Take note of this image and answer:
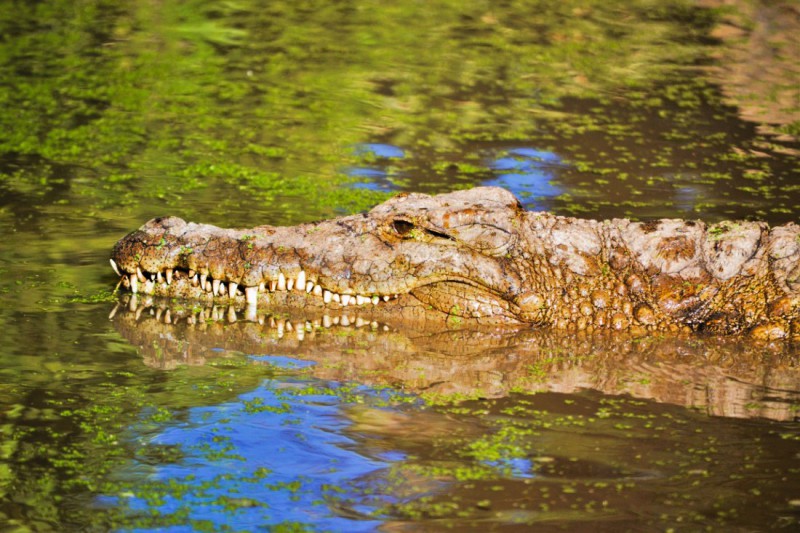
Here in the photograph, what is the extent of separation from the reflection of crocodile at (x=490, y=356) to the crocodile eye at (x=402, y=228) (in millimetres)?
571

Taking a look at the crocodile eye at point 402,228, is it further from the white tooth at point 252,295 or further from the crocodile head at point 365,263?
the white tooth at point 252,295

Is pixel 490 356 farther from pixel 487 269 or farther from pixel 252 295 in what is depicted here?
pixel 252 295

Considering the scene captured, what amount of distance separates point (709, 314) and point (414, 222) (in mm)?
1858

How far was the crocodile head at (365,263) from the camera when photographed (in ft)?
20.3

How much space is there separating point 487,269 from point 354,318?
852 millimetres

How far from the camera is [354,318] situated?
20.5ft

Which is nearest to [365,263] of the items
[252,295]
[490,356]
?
[252,295]

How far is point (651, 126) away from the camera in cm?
1148

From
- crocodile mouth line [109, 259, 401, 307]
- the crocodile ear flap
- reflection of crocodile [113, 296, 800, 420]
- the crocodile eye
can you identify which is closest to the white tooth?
crocodile mouth line [109, 259, 401, 307]

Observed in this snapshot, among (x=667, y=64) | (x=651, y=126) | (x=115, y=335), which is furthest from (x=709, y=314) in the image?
(x=667, y=64)

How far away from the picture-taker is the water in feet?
13.4

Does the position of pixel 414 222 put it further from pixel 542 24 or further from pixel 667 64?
pixel 542 24

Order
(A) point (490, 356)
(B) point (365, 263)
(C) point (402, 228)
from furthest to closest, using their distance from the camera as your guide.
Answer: (C) point (402, 228) → (B) point (365, 263) → (A) point (490, 356)

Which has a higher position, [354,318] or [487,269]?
[487,269]
